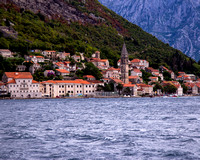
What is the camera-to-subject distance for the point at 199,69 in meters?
187

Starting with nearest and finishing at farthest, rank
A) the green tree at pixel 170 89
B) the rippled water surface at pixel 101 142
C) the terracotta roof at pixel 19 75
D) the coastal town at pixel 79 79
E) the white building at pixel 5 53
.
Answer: the rippled water surface at pixel 101 142
the terracotta roof at pixel 19 75
the coastal town at pixel 79 79
the white building at pixel 5 53
the green tree at pixel 170 89

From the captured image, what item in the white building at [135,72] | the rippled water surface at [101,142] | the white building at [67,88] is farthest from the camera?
the white building at [135,72]

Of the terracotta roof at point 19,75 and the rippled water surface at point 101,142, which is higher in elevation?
the terracotta roof at point 19,75

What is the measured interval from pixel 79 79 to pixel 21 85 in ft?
74.1

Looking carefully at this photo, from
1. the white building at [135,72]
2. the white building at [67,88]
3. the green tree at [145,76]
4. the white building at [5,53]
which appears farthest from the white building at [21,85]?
the green tree at [145,76]

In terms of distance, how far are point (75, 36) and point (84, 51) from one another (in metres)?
A: 20.9

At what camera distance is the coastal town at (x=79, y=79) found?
11238cm

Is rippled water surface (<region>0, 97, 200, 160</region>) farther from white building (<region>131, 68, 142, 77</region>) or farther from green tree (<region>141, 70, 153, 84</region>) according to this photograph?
white building (<region>131, 68, 142, 77</region>)

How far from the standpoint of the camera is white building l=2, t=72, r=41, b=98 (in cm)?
11011

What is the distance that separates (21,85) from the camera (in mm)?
111000

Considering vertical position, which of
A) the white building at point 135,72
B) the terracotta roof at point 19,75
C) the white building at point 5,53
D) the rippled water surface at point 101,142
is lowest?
the rippled water surface at point 101,142

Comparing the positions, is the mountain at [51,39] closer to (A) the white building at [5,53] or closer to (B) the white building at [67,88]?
(A) the white building at [5,53]

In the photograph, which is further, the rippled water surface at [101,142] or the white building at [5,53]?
the white building at [5,53]

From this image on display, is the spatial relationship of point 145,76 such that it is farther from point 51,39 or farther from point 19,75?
point 19,75
